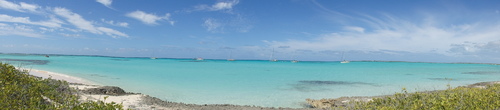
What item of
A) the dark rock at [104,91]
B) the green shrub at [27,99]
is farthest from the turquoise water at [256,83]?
the green shrub at [27,99]

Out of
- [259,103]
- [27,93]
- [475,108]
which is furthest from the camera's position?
[259,103]

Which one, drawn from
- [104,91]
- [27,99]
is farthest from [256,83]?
[27,99]

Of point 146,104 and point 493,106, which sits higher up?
point 493,106

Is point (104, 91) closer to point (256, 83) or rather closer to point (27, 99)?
point (27, 99)

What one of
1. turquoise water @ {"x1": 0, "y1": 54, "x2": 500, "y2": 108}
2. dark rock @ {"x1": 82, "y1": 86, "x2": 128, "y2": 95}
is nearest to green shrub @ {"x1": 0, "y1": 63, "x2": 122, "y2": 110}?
dark rock @ {"x1": 82, "y1": 86, "x2": 128, "y2": 95}

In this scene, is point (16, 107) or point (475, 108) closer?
point (16, 107)

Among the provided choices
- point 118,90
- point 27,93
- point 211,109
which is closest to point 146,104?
point 211,109

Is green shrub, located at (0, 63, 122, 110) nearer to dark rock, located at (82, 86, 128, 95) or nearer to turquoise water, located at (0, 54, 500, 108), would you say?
dark rock, located at (82, 86, 128, 95)

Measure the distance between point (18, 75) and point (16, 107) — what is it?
467 cm

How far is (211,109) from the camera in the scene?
12.5 m

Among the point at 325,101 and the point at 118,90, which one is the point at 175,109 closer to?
the point at 118,90

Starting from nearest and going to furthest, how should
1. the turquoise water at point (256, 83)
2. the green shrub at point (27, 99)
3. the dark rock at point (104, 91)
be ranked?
the green shrub at point (27, 99)
the dark rock at point (104, 91)
the turquoise water at point (256, 83)

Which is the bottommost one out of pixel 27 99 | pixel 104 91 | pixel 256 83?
pixel 256 83

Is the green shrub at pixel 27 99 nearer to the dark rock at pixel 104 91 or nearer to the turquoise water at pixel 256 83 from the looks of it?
the dark rock at pixel 104 91
